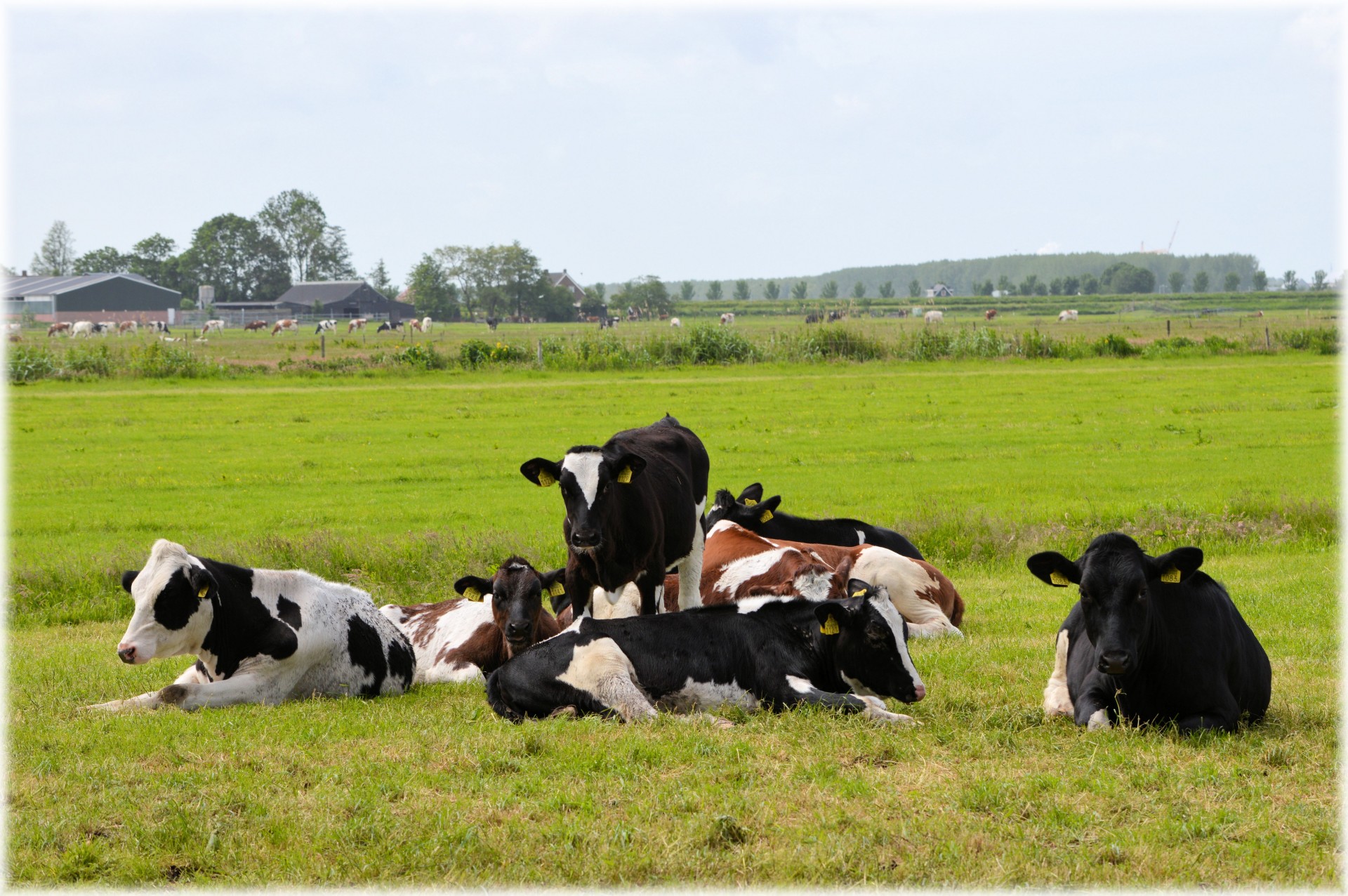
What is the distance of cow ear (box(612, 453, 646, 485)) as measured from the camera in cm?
982

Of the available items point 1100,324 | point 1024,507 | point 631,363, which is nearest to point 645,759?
point 1024,507

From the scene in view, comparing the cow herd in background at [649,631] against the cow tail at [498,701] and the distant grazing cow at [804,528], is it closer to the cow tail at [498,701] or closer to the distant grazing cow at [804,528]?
the cow tail at [498,701]

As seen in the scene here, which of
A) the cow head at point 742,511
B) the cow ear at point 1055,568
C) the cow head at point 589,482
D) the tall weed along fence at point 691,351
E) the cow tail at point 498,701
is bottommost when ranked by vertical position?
the cow tail at point 498,701

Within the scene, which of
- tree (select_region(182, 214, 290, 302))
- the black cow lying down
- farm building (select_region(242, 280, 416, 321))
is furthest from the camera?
tree (select_region(182, 214, 290, 302))

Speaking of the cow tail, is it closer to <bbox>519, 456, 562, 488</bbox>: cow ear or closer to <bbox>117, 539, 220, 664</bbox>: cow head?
<bbox>519, 456, 562, 488</bbox>: cow ear

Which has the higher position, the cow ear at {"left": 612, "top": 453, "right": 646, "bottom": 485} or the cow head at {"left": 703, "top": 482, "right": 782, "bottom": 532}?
the cow ear at {"left": 612, "top": 453, "right": 646, "bottom": 485}

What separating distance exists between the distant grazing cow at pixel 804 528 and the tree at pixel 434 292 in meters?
143

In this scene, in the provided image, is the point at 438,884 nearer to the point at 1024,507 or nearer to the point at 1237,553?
the point at 1237,553

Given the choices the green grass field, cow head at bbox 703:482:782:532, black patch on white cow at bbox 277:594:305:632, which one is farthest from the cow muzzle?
cow head at bbox 703:482:782:532

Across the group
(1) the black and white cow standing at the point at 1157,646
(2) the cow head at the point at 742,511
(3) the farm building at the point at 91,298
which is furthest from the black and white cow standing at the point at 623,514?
(3) the farm building at the point at 91,298

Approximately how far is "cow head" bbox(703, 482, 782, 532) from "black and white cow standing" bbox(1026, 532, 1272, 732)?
6105 mm

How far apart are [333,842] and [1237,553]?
13662 millimetres

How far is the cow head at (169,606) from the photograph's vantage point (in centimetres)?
888

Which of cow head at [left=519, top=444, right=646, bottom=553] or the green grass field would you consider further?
cow head at [left=519, top=444, right=646, bottom=553]
